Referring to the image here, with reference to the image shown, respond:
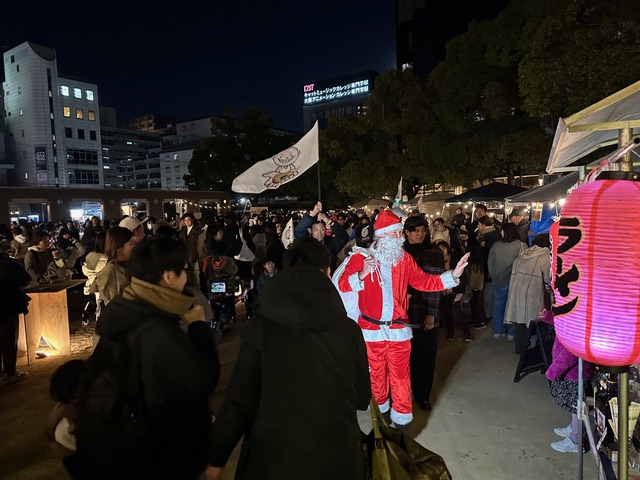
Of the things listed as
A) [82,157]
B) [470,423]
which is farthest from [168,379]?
[82,157]

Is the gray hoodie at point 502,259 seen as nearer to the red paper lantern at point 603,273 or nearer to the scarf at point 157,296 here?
the red paper lantern at point 603,273

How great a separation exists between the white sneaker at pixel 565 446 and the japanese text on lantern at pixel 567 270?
229 cm

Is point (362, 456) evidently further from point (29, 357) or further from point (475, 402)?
point (29, 357)

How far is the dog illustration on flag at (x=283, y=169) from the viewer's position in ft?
26.2

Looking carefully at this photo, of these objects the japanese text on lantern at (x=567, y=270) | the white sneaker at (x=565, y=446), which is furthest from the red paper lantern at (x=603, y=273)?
the white sneaker at (x=565, y=446)

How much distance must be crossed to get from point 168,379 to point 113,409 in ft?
0.83

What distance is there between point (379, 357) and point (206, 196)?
1516 inches

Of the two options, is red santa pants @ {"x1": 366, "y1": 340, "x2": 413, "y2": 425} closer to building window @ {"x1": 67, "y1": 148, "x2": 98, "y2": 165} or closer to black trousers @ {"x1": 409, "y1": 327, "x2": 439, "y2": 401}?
black trousers @ {"x1": 409, "y1": 327, "x2": 439, "y2": 401}

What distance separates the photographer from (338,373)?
6.46 feet

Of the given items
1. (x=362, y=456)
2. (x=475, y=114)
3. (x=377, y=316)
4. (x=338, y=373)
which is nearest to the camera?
(x=338, y=373)

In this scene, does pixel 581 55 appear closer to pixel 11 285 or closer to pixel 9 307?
pixel 11 285

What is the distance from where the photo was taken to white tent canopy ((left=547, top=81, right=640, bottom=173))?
2752mm

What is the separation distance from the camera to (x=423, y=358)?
479 cm

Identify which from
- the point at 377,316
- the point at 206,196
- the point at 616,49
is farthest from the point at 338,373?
the point at 206,196
